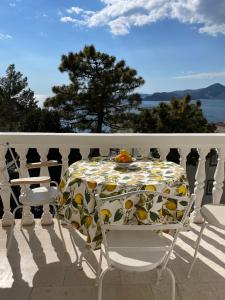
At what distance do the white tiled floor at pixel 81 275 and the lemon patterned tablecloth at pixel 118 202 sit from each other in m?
0.45

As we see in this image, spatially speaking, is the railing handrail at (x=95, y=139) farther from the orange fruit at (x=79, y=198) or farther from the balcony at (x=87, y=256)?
the orange fruit at (x=79, y=198)

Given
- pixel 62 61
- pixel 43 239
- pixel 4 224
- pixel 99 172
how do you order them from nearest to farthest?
1. pixel 99 172
2. pixel 43 239
3. pixel 4 224
4. pixel 62 61

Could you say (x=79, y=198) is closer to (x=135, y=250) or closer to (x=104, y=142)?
(x=135, y=250)

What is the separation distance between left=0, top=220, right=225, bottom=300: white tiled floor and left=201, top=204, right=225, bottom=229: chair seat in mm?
469

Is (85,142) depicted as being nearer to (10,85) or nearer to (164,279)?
(164,279)

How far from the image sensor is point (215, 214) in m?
2.23

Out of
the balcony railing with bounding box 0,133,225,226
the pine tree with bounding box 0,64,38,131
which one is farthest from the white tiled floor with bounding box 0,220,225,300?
the pine tree with bounding box 0,64,38,131

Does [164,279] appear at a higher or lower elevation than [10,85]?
lower

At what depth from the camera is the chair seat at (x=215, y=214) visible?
2.12 metres

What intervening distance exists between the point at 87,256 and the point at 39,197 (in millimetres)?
656

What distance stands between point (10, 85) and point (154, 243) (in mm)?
21114

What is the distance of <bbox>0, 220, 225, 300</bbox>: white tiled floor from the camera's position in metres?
2.06

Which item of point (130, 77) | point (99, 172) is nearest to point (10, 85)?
point (130, 77)

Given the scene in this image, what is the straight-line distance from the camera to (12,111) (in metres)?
20.3
